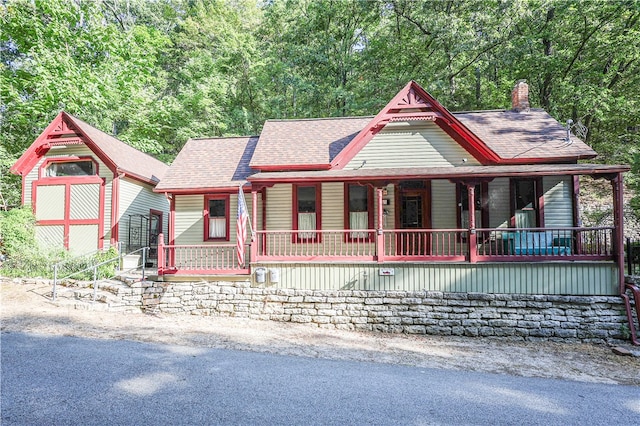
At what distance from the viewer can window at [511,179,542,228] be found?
1136 cm

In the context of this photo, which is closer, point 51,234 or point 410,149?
point 410,149

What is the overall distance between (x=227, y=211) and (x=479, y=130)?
9.57 meters

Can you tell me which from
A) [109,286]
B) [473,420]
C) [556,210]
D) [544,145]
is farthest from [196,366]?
[544,145]

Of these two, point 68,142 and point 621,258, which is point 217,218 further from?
point 621,258

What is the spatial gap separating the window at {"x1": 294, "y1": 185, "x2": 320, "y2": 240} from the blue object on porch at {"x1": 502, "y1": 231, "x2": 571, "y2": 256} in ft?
19.2

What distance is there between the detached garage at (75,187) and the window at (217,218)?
4222mm

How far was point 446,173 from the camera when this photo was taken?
1001 cm

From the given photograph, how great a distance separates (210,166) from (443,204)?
8576 mm

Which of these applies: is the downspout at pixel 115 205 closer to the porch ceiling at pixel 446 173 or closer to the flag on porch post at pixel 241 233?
the flag on porch post at pixel 241 233

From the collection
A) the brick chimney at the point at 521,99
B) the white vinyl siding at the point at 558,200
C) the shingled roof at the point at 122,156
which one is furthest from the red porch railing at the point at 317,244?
the brick chimney at the point at 521,99

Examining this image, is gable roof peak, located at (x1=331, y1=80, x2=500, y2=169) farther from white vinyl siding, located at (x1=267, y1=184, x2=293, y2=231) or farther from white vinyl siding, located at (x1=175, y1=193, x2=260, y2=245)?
white vinyl siding, located at (x1=175, y1=193, x2=260, y2=245)

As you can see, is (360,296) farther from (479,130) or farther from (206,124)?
(206,124)

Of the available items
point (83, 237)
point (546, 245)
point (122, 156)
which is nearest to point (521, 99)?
point (546, 245)

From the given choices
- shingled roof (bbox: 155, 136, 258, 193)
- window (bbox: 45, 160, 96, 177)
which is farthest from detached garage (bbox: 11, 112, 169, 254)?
shingled roof (bbox: 155, 136, 258, 193)
